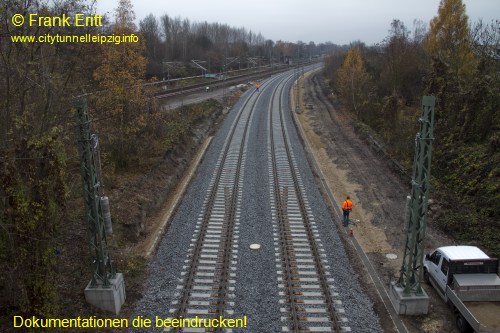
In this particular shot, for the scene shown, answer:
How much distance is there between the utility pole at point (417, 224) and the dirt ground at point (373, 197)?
48 cm

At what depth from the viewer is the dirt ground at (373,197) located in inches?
528

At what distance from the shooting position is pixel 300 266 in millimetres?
15602

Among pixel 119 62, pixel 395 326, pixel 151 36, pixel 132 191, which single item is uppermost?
pixel 151 36

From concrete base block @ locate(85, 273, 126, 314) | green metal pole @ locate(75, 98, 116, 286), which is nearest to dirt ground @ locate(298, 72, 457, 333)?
concrete base block @ locate(85, 273, 126, 314)

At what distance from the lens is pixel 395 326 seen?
493 inches

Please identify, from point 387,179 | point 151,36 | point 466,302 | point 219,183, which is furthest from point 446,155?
point 151,36

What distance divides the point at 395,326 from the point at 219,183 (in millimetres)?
14175

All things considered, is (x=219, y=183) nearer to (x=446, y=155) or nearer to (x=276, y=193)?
(x=276, y=193)

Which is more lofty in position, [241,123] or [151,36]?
[151,36]

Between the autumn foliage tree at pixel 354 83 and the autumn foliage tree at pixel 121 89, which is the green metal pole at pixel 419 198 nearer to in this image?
the autumn foliage tree at pixel 121 89

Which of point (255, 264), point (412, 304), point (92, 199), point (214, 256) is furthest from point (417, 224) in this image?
point (92, 199)

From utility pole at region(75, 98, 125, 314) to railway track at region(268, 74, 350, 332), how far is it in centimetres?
512

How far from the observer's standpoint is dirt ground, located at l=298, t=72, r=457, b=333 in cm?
1341

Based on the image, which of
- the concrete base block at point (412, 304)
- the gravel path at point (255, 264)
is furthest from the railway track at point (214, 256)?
the concrete base block at point (412, 304)
